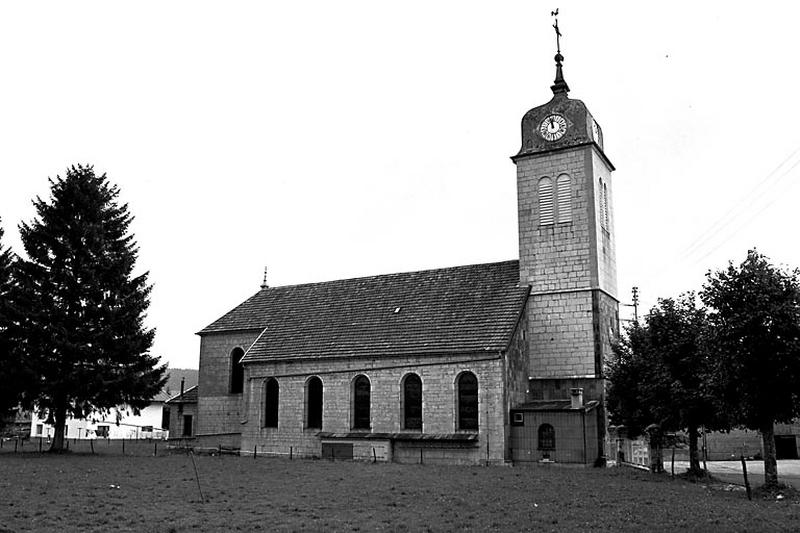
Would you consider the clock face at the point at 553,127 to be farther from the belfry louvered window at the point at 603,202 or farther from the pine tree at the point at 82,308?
the pine tree at the point at 82,308

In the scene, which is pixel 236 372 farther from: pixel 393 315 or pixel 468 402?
pixel 468 402

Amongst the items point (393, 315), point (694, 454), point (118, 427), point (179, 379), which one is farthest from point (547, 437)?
point (179, 379)

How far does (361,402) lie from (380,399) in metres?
1.36

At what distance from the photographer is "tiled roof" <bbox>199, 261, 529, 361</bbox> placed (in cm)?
3491

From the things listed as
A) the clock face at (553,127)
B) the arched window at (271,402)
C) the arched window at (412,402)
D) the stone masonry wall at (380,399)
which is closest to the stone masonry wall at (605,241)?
the clock face at (553,127)

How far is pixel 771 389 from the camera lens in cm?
2220

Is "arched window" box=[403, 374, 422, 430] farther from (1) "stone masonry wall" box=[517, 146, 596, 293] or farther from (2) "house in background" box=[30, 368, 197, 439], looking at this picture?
(2) "house in background" box=[30, 368, 197, 439]

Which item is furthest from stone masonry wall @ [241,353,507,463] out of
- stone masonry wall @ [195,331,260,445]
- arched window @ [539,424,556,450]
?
stone masonry wall @ [195,331,260,445]

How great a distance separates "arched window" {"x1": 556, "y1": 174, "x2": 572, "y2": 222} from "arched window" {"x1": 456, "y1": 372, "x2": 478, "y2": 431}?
929cm

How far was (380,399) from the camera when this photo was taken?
35.7m

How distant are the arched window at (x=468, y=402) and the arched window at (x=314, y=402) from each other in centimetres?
800

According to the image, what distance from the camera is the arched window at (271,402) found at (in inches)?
1537

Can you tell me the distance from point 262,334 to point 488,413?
15.1 metres

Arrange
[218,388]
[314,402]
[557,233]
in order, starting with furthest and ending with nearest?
[218,388] < [314,402] < [557,233]
